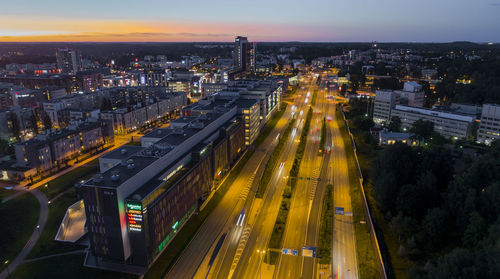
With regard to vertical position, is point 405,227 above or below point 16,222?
above

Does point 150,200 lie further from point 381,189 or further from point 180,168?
point 381,189

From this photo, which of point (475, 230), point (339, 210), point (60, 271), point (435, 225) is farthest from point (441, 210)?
point (60, 271)

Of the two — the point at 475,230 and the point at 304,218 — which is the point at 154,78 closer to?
the point at 304,218

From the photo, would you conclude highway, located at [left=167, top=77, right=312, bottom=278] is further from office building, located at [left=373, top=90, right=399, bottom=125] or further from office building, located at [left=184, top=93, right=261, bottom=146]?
office building, located at [left=373, top=90, right=399, bottom=125]

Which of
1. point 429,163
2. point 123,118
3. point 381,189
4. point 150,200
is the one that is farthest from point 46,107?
point 429,163

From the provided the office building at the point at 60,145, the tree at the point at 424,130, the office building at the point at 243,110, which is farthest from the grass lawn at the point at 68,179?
the tree at the point at 424,130

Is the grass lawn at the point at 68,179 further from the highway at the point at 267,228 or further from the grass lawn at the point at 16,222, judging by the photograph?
the highway at the point at 267,228

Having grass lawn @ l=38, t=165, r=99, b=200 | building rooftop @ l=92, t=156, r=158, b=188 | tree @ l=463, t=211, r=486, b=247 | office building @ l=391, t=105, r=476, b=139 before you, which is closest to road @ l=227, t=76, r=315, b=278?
building rooftop @ l=92, t=156, r=158, b=188
